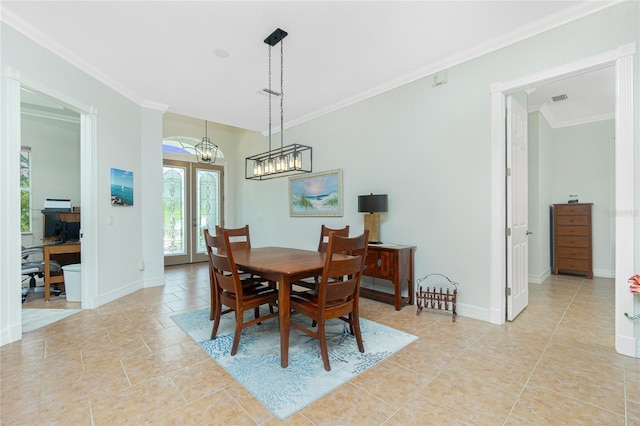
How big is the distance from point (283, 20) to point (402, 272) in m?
2.79

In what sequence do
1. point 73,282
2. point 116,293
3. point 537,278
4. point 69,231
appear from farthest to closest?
point 537,278, point 69,231, point 116,293, point 73,282

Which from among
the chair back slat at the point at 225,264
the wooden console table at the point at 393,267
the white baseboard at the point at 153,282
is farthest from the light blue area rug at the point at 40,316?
the wooden console table at the point at 393,267

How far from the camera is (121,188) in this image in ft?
12.6

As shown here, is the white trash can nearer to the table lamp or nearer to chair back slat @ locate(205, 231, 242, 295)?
chair back slat @ locate(205, 231, 242, 295)

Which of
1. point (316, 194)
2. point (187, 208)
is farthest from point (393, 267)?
point (187, 208)

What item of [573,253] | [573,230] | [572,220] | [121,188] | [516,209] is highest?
[121,188]

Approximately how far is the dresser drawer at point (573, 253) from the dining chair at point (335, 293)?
A: 4739mm

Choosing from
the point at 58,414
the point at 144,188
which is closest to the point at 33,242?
the point at 144,188

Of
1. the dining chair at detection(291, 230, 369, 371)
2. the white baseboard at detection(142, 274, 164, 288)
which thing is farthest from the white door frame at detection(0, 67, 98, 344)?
the dining chair at detection(291, 230, 369, 371)

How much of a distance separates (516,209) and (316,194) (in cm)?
278

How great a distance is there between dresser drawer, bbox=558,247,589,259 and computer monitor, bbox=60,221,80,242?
783cm

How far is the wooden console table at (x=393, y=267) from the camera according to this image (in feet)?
10.5

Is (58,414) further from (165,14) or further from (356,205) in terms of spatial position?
(356,205)

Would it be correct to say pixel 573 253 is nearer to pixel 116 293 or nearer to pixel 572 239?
pixel 572 239
